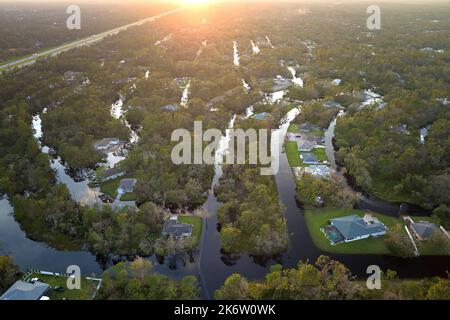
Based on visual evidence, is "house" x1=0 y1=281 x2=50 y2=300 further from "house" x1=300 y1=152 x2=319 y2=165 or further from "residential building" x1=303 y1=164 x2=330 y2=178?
"house" x1=300 y1=152 x2=319 y2=165

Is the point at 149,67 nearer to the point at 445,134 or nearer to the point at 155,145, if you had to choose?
the point at 155,145

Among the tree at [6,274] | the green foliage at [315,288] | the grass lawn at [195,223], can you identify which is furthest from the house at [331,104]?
the tree at [6,274]

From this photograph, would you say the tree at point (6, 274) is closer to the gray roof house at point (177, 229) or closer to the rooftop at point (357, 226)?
the gray roof house at point (177, 229)

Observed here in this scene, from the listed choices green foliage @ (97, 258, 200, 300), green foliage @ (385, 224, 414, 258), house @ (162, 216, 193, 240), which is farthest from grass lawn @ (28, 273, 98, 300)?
green foliage @ (385, 224, 414, 258)

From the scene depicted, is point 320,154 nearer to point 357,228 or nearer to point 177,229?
point 357,228

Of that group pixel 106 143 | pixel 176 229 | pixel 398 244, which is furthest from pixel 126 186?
pixel 398 244

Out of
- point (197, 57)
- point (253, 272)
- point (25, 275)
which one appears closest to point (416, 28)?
point (197, 57)
